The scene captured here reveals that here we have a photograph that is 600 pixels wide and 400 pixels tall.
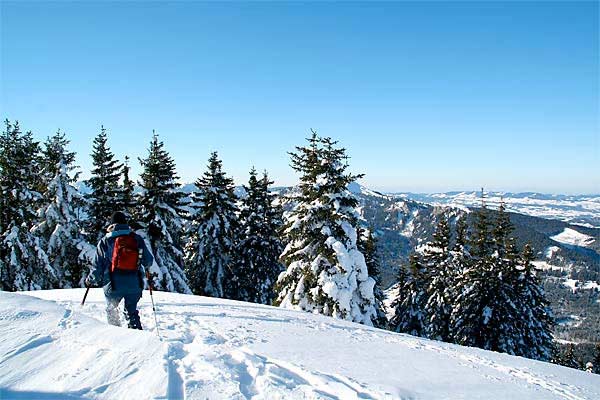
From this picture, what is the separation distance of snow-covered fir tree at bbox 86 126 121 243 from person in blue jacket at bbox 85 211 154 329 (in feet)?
49.5

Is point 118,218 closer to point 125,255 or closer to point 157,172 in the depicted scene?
point 125,255

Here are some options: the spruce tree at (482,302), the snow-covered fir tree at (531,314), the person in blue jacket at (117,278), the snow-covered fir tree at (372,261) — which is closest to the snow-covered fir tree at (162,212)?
the snow-covered fir tree at (372,261)

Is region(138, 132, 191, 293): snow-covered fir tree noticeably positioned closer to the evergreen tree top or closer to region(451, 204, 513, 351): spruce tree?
the evergreen tree top

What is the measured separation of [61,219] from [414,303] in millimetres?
26717

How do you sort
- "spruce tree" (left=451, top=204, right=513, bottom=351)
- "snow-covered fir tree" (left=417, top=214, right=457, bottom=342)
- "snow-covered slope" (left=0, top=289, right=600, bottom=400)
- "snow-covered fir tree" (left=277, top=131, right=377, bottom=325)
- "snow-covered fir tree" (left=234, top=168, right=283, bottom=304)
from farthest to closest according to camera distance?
1. "snow-covered fir tree" (left=417, top=214, right=457, bottom=342)
2. "snow-covered fir tree" (left=234, top=168, right=283, bottom=304)
3. "spruce tree" (left=451, top=204, right=513, bottom=351)
4. "snow-covered fir tree" (left=277, top=131, right=377, bottom=325)
5. "snow-covered slope" (left=0, top=289, right=600, bottom=400)

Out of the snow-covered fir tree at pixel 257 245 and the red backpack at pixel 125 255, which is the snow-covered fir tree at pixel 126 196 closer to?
the snow-covered fir tree at pixel 257 245

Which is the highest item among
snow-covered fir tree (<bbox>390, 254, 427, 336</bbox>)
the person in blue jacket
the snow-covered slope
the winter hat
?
the winter hat

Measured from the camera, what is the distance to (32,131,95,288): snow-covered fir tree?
1992cm

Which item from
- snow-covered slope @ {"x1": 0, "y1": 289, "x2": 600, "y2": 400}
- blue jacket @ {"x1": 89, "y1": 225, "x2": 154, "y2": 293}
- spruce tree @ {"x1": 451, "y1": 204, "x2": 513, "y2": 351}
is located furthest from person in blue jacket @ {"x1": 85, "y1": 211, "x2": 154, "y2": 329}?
spruce tree @ {"x1": 451, "y1": 204, "x2": 513, "y2": 351}

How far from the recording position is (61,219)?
66.2ft

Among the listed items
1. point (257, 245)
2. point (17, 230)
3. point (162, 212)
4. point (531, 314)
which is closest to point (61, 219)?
point (17, 230)

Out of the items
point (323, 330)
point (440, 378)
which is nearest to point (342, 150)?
point (323, 330)

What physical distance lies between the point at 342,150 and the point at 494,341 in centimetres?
1736

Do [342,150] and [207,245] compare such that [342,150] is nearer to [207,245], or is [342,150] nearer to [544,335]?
[207,245]
